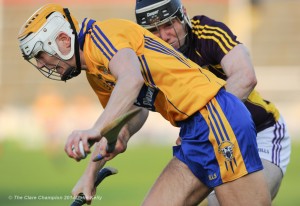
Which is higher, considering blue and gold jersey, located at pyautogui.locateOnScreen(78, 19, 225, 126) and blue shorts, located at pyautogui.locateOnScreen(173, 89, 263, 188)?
blue and gold jersey, located at pyautogui.locateOnScreen(78, 19, 225, 126)

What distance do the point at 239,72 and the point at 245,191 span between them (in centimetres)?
109

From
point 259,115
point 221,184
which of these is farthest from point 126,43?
point 259,115

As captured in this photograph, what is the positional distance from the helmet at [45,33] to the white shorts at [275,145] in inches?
75.9

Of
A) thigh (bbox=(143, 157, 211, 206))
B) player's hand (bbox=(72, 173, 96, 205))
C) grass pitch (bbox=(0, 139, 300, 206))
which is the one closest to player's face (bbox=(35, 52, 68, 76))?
player's hand (bbox=(72, 173, 96, 205))

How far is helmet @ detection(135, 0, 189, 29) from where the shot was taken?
18.1 ft

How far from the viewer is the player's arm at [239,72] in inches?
205

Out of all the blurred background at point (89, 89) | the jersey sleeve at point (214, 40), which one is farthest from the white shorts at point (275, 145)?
the blurred background at point (89, 89)

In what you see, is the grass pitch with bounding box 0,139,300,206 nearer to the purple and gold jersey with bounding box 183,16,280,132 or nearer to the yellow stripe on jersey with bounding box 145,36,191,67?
the purple and gold jersey with bounding box 183,16,280,132

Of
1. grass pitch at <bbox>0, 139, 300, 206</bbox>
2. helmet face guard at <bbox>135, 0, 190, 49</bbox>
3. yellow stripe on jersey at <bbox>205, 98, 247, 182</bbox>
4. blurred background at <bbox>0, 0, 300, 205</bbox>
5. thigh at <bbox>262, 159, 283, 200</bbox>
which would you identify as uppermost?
helmet face guard at <bbox>135, 0, 190, 49</bbox>

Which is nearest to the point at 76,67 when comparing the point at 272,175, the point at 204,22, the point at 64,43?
the point at 64,43

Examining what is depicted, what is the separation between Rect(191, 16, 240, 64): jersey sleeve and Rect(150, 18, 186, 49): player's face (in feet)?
0.35

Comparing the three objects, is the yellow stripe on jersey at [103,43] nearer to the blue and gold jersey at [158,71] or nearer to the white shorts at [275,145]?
the blue and gold jersey at [158,71]

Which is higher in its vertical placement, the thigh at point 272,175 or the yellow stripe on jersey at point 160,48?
the yellow stripe on jersey at point 160,48

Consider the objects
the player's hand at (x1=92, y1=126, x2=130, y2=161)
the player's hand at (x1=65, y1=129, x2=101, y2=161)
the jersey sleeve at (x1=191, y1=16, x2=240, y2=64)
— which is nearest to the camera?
the player's hand at (x1=65, y1=129, x2=101, y2=161)
